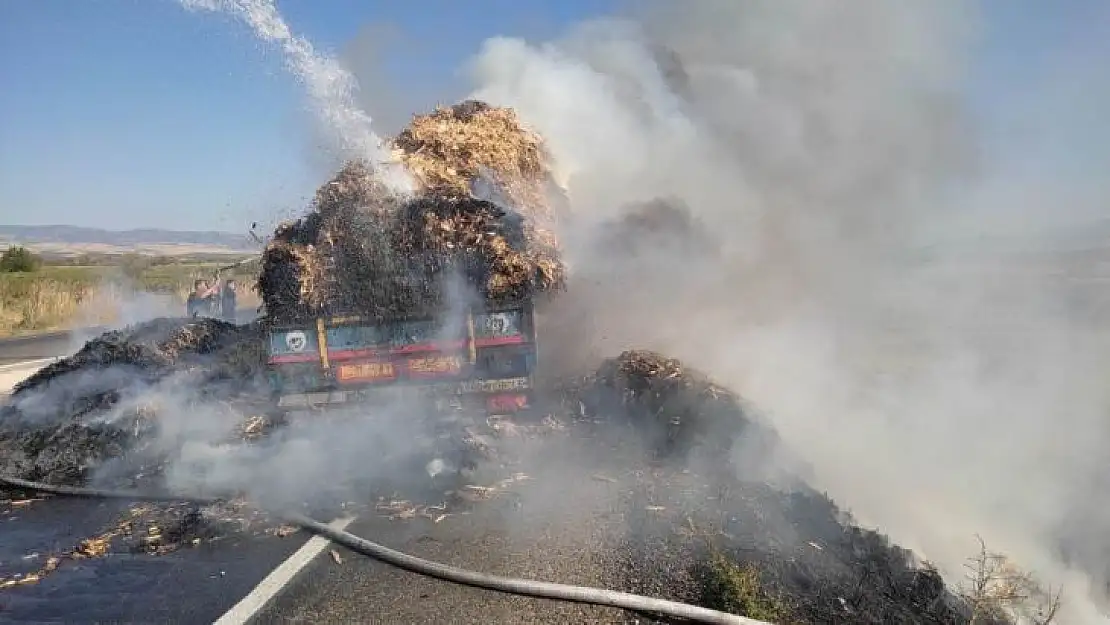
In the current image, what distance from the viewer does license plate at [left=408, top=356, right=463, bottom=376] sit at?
6832mm

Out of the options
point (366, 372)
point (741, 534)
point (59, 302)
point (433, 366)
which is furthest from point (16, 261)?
point (741, 534)

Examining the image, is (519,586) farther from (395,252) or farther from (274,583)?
(395,252)

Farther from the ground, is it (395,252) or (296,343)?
(395,252)

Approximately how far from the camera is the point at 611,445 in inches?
276

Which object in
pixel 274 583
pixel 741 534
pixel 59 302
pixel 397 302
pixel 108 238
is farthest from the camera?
pixel 108 238

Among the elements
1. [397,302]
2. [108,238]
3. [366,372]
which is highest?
[108,238]

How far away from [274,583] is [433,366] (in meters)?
2.79

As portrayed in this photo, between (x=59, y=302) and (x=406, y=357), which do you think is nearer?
(x=406, y=357)

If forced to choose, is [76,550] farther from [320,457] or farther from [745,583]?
[745,583]

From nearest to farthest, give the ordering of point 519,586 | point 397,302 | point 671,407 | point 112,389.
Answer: point 519,586 < point 397,302 < point 671,407 < point 112,389

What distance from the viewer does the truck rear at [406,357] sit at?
22.3 feet

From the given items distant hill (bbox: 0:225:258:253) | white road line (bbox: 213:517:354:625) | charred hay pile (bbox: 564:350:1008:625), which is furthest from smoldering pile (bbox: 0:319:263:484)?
distant hill (bbox: 0:225:258:253)

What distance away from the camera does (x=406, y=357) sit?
683 centimetres

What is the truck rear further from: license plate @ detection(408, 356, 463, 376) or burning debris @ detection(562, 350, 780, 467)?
burning debris @ detection(562, 350, 780, 467)
